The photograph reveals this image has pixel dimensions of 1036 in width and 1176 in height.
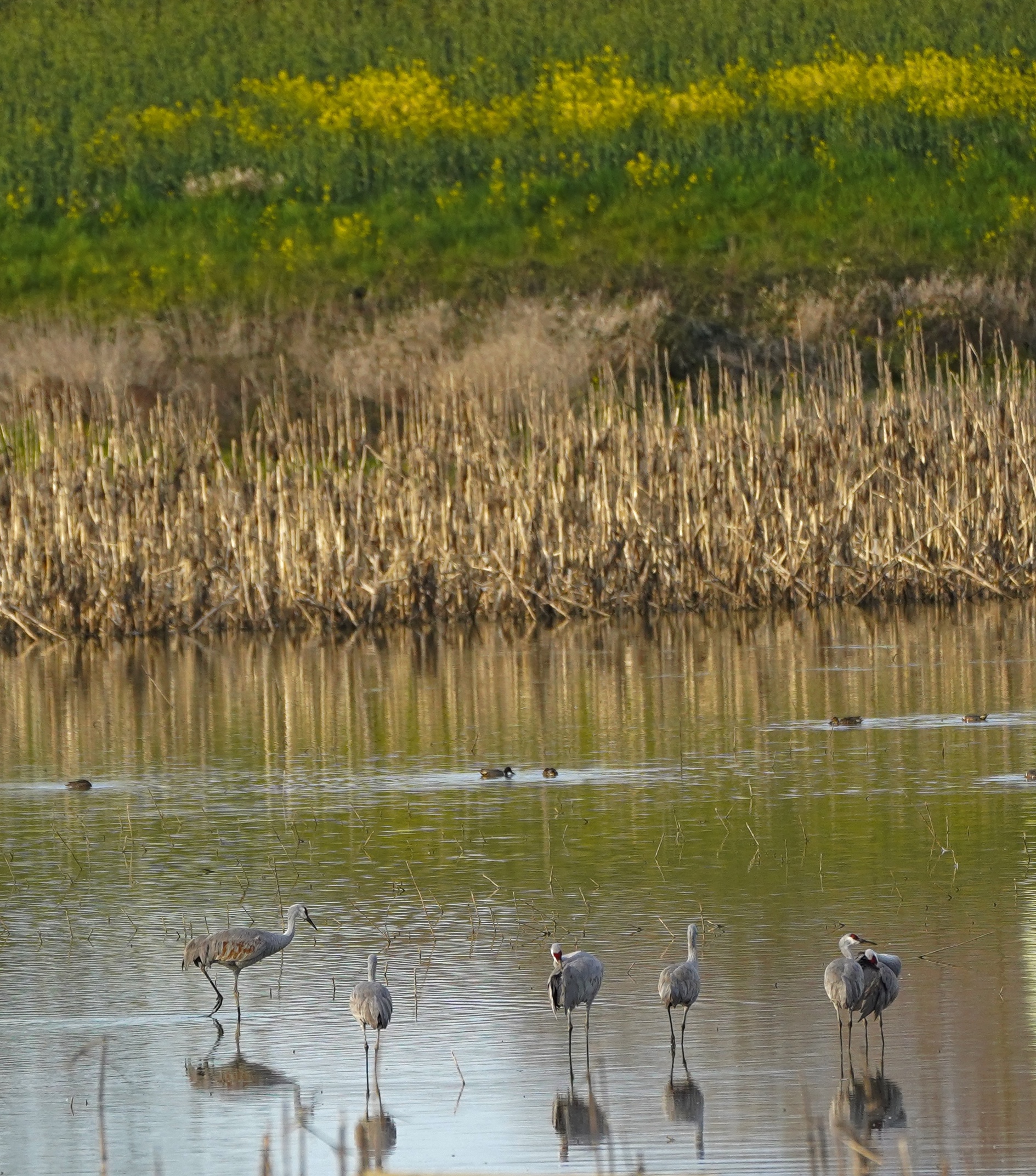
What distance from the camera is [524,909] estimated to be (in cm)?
1095

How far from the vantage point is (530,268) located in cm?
5141

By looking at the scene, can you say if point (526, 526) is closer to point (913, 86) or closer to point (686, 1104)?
point (686, 1104)

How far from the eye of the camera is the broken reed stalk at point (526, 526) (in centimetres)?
2556

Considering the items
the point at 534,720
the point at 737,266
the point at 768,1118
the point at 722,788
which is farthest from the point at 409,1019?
the point at 737,266

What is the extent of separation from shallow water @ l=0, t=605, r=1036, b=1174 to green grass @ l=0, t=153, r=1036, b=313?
30.4m

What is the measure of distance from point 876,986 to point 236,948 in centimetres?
236

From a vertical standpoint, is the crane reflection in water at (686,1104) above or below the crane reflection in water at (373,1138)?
above

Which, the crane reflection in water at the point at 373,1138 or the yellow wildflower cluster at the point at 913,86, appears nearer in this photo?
the crane reflection in water at the point at 373,1138

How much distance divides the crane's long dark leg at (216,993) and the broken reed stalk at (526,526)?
618 inches

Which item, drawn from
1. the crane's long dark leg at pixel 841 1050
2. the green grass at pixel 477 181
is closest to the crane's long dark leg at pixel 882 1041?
the crane's long dark leg at pixel 841 1050

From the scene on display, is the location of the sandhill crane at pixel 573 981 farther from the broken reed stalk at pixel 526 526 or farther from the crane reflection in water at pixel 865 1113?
the broken reed stalk at pixel 526 526

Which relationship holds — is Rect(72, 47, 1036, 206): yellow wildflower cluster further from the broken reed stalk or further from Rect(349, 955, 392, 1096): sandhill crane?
Rect(349, 955, 392, 1096): sandhill crane

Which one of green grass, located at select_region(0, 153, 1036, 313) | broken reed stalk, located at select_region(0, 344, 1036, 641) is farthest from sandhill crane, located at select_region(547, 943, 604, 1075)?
green grass, located at select_region(0, 153, 1036, 313)

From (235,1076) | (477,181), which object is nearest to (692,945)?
(235,1076)
